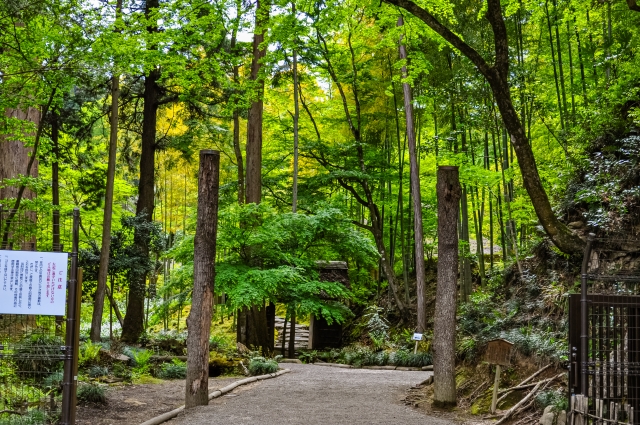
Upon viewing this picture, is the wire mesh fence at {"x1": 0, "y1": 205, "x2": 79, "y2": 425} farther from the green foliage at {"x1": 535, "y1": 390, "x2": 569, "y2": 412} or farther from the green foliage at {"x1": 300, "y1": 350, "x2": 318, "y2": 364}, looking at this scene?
the green foliage at {"x1": 300, "y1": 350, "x2": 318, "y2": 364}

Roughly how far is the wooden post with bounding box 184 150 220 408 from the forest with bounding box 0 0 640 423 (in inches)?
19.9

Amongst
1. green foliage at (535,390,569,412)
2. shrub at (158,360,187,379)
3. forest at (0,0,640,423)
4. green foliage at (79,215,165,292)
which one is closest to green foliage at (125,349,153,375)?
shrub at (158,360,187,379)

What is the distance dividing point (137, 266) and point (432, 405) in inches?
345

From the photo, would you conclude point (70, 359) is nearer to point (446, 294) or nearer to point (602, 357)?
point (602, 357)

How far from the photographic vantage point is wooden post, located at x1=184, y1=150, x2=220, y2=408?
27.0 feet

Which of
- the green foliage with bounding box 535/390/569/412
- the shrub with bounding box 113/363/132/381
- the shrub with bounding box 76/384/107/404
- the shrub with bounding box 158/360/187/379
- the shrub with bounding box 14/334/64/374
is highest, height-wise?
the shrub with bounding box 14/334/64/374

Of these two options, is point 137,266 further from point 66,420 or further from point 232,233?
point 66,420

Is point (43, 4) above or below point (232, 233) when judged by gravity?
above

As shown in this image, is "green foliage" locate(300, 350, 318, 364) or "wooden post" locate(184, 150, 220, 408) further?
"green foliage" locate(300, 350, 318, 364)

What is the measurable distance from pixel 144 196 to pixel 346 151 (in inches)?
251

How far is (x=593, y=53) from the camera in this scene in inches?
501

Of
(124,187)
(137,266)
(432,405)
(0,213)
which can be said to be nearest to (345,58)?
(124,187)

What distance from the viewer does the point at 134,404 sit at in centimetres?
820

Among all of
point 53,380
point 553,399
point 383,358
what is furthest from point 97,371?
point 383,358
